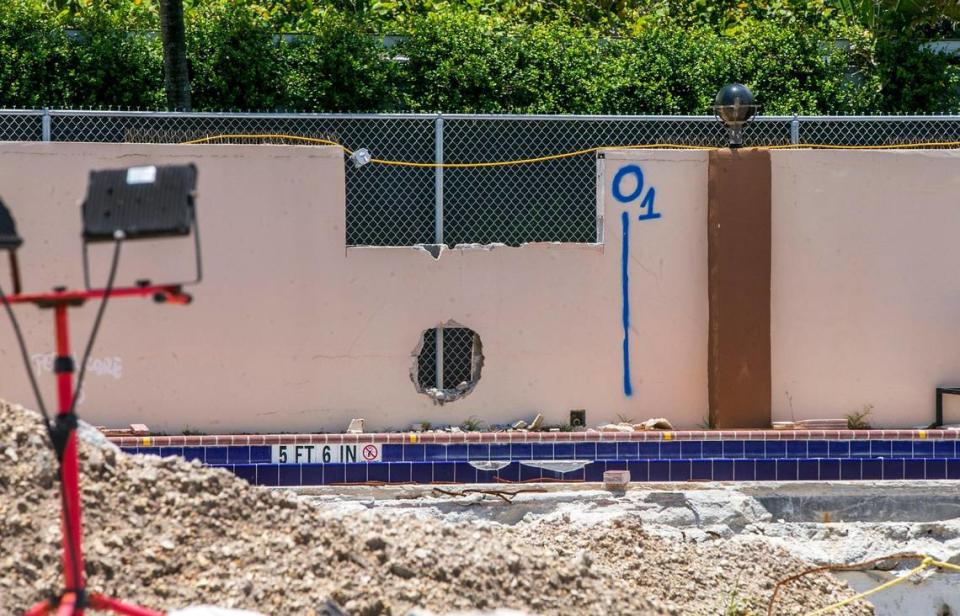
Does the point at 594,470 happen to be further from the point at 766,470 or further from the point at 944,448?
the point at 944,448

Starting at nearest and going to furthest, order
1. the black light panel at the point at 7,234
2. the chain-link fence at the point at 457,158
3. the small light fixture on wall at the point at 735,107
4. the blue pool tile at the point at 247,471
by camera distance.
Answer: the black light panel at the point at 7,234 < the blue pool tile at the point at 247,471 < the small light fixture on wall at the point at 735,107 < the chain-link fence at the point at 457,158

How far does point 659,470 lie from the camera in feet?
29.1

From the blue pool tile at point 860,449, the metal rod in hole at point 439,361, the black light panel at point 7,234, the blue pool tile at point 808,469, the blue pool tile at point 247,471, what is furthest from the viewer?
the metal rod in hole at point 439,361

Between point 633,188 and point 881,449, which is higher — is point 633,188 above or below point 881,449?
above

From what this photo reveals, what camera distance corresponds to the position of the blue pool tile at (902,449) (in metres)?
9.06

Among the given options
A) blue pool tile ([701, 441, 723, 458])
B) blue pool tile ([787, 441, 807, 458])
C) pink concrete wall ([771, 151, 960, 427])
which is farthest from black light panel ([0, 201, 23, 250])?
pink concrete wall ([771, 151, 960, 427])

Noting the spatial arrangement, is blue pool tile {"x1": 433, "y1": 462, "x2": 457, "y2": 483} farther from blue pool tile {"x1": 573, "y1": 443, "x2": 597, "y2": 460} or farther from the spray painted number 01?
the spray painted number 01

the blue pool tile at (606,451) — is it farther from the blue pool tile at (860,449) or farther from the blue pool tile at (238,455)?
the blue pool tile at (238,455)

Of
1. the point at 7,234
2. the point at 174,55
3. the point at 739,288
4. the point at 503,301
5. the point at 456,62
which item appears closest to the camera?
the point at 7,234

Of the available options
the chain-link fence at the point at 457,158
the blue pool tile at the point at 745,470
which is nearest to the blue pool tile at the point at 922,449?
the blue pool tile at the point at 745,470

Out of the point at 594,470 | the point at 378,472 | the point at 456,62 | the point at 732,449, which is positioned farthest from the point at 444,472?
the point at 456,62

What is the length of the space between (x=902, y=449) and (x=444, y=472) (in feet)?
9.82

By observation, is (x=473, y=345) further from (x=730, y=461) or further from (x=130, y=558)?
(x=130, y=558)

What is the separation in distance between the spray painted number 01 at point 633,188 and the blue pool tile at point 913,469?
2789 mm
